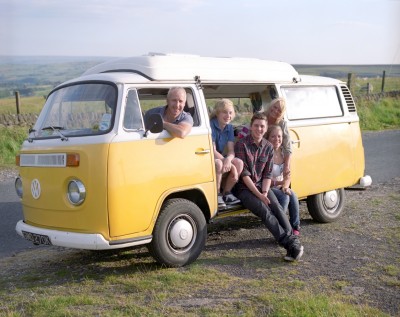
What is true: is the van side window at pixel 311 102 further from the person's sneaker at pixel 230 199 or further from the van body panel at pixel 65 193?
the van body panel at pixel 65 193

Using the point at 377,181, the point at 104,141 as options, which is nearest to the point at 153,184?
the point at 104,141

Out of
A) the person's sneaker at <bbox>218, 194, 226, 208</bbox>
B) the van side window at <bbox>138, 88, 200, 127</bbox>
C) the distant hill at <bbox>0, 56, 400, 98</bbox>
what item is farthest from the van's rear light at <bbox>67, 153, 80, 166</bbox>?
the distant hill at <bbox>0, 56, 400, 98</bbox>

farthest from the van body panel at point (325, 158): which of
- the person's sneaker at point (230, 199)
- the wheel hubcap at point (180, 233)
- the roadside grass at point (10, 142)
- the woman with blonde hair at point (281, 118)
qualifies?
the roadside grass at point (10, 142)

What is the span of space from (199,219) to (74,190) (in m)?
1.42

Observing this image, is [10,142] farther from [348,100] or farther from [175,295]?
[175,295]

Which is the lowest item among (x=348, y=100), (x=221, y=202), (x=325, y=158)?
(x=221, y=202)

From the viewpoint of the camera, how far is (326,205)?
7.70 meters

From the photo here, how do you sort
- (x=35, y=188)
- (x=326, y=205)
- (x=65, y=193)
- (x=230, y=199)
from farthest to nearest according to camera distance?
(x=326, y=205) → (x=230, y=199) → (x=35, y=188) → (x=65, y=193)

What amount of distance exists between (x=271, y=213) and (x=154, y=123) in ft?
6.13

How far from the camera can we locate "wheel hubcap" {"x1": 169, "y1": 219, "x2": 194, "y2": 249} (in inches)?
219

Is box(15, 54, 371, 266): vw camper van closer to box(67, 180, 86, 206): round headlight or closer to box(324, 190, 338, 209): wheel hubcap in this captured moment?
box(67, 180, 86, 206): round headlight

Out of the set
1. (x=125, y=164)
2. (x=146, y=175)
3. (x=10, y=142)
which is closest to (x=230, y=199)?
(x=146, y=175)

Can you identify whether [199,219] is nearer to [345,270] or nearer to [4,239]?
[345,270]

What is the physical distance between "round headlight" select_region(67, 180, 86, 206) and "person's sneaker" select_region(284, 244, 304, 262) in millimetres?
Result: 2367
